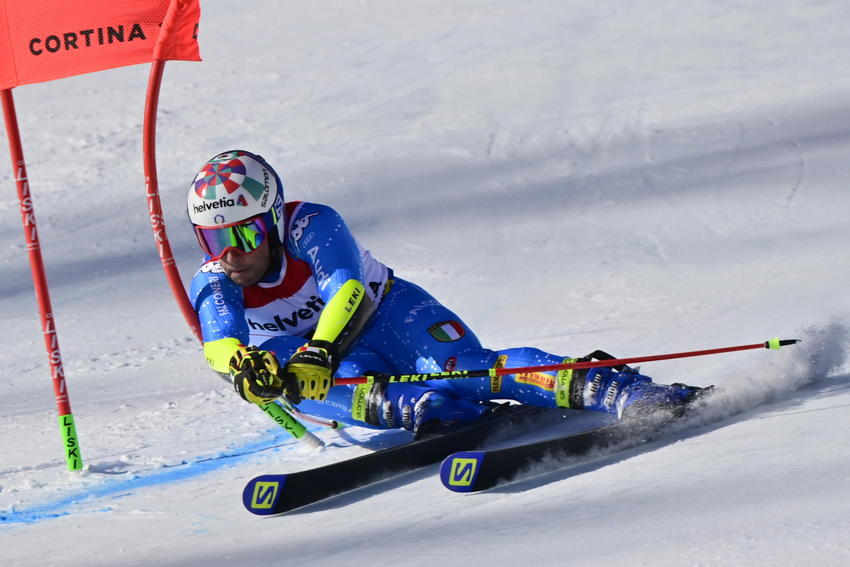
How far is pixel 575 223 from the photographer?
27.9ft

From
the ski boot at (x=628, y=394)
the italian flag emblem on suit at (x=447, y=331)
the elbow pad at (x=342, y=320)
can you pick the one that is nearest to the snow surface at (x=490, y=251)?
the ski boot at (x=628, y=394)

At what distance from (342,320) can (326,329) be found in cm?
7

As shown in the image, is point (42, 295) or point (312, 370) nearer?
point (312, 370)

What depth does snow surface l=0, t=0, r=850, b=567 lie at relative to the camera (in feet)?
12.2

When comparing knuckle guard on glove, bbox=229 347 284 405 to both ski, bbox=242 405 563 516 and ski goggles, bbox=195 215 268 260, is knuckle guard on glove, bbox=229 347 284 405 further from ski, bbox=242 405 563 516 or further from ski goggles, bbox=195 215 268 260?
ski goggles, bbox=195 215 268 260

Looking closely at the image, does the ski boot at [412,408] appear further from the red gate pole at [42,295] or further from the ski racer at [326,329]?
the red gate pole at [42,295]

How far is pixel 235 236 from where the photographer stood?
4684 mm

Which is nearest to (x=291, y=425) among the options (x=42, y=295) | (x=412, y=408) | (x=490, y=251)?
(x=412, y=408)

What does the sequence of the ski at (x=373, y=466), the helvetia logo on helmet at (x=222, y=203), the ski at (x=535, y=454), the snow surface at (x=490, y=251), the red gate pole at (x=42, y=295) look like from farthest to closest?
the red gate pole at (x=42, y=295), the helvetia logo on helmet at (x=222, y=203), the ski at (x=373, y=466), the ski at (x=535, y=454), the snow surface at (x=490, y=251)

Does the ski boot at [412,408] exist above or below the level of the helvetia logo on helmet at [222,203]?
below

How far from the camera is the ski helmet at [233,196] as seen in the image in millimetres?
4629

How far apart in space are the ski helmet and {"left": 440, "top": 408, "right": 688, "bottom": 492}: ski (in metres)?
1.24

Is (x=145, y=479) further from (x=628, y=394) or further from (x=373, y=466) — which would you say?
(x=628, y=394)

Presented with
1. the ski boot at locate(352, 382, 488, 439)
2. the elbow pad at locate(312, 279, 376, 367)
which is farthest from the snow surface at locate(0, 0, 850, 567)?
the elbow pad at locate(312, 279, 376, 367)
